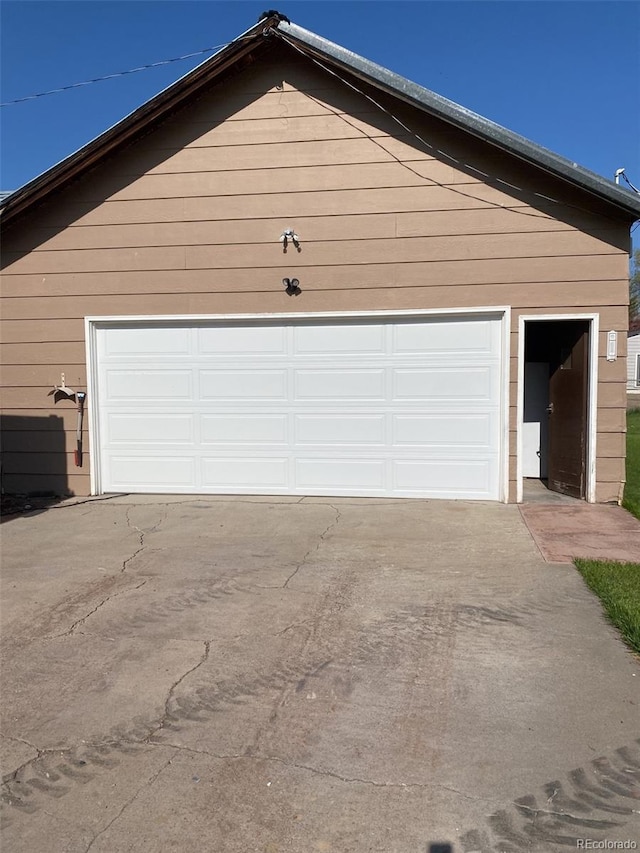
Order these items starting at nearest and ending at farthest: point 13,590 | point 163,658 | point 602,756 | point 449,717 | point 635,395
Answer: point 602,756 < point 449,717 < point 163,658 < point 13,590 < point 635,395

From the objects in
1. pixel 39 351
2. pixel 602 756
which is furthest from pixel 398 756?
pixel 39 351

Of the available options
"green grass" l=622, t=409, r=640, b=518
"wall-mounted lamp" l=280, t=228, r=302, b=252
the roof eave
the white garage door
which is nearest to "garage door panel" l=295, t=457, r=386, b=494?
the white garage door

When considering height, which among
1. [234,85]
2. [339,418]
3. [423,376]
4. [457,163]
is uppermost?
[234,85]

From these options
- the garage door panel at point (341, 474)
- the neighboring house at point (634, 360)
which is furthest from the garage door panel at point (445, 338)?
the neighboring house at point (634, 360)

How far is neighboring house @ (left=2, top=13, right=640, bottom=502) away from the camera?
25.7ft

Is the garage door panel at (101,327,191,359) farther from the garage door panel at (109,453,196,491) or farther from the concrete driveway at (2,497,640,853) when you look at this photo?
the concrete driveway at (2,497,640,853)

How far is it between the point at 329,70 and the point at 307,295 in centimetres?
267

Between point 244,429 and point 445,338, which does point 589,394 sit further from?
point 244,429

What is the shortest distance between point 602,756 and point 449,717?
690 millimetres

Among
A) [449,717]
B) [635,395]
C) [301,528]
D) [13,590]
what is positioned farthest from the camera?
[635,395]

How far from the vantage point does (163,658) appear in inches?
155

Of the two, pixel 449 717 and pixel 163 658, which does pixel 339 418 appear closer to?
pixel 163 658

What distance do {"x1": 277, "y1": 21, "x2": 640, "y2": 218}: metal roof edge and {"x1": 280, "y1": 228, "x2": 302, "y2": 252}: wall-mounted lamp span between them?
6.32ft

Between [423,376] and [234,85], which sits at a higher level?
[234,85]
